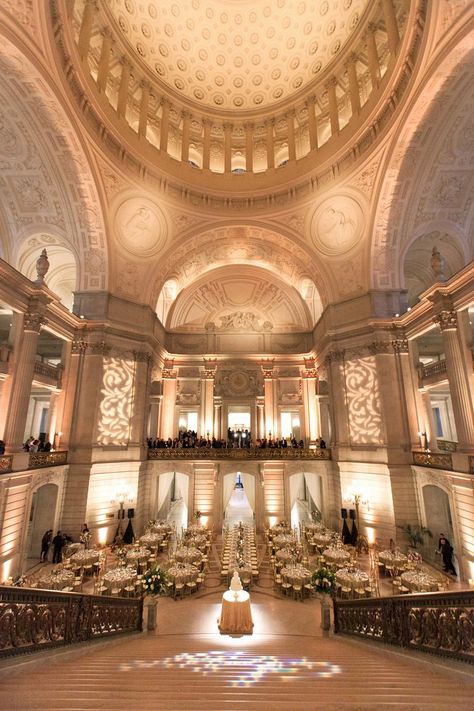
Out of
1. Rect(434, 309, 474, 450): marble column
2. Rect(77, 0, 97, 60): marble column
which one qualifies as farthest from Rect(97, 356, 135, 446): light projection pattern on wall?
Rect(434, 309, 474, 450): marble column

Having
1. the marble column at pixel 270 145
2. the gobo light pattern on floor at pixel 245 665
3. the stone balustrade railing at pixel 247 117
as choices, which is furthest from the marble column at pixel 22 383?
the marble column at pixel 270 145

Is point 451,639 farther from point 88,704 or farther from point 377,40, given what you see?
point 377,40

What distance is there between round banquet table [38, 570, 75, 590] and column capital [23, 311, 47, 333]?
28.4 ft

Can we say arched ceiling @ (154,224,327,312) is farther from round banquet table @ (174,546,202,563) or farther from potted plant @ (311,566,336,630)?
potted plant @ (311,566,336,630)

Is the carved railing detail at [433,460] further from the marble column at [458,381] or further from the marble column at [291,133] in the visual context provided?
the marble column at [291,133]

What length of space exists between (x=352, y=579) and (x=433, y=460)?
5993 mm

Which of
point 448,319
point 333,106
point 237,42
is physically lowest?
point 448,319

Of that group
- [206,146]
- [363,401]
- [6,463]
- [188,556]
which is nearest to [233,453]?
[188,556]

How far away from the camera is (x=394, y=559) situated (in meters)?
11.8

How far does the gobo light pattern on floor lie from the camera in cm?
466

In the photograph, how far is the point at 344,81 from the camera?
17.9 meters

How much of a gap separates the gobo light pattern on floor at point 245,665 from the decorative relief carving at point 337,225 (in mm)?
17568

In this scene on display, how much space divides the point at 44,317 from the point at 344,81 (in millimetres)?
19325

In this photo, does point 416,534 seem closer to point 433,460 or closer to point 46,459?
point 433,460
